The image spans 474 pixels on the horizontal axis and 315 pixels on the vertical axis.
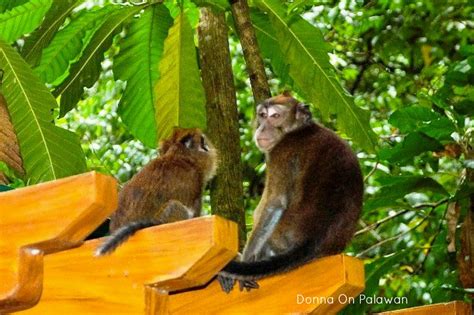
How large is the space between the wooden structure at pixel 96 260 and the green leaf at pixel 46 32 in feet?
5.73

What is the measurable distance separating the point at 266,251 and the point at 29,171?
2.93 feet

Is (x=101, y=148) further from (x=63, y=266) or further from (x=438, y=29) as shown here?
(x=63, y=266)

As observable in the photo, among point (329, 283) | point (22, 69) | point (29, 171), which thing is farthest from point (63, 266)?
point (22, 69)

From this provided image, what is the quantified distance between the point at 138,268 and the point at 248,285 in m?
0.45

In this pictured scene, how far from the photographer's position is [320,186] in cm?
306

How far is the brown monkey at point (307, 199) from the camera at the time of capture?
294cm

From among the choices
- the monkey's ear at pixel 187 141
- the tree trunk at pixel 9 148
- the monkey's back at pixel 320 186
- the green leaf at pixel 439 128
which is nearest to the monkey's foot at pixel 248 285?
the monkey's back at pixel 320 186

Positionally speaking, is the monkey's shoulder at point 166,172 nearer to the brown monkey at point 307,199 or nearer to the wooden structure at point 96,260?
the brown monkey at point 307,199

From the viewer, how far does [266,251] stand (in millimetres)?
2973

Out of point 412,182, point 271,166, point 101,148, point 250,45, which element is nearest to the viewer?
point 271,166

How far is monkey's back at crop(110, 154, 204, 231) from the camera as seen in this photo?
3215 millimetres

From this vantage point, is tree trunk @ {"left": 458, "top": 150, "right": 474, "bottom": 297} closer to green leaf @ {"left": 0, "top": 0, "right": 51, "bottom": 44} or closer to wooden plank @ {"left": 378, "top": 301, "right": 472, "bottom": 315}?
wooden plank @ {"left": 378, "top": 301, "right": 472, "bottom": 315}

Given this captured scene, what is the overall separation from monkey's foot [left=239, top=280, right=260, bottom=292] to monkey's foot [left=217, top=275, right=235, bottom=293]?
0.02m

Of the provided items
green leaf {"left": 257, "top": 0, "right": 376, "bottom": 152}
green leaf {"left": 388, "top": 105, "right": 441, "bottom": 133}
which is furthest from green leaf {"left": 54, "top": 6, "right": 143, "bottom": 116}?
green leaf {"left": 388, "top": 105, "right": 441, "bottom": 133}
